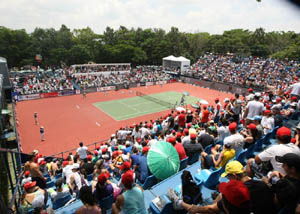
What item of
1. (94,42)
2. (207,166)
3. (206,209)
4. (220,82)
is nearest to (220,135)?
(207,166)

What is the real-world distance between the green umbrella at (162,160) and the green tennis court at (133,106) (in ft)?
64.4

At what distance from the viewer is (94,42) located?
202ft

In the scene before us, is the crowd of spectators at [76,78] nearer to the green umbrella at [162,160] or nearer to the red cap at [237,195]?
the green umbrella at [162,160]

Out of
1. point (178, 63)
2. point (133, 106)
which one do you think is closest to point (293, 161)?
point (133, 106)

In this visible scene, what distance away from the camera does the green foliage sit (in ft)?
172

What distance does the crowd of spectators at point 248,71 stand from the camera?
36719mm

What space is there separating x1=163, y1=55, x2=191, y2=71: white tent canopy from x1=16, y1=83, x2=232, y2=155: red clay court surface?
1841 cm

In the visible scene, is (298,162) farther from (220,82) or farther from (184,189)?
(220,82)

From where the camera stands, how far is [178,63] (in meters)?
53.3

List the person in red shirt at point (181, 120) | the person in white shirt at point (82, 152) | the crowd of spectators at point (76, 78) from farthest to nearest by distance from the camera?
the crowd of spectators at point (76, 78)
the person in red shirt at point (181, 120)
the person in white shirt at point (82, 152)

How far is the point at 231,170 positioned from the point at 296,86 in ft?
28.8

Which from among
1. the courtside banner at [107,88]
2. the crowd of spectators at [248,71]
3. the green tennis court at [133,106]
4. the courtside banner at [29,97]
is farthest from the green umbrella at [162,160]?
the courtside banner at [107,88]

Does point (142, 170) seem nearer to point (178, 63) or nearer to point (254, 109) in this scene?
point (254, 109)

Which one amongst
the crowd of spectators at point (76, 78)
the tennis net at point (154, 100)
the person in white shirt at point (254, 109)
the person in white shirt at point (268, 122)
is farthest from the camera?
the crowd of spectators at point (76, 78)
